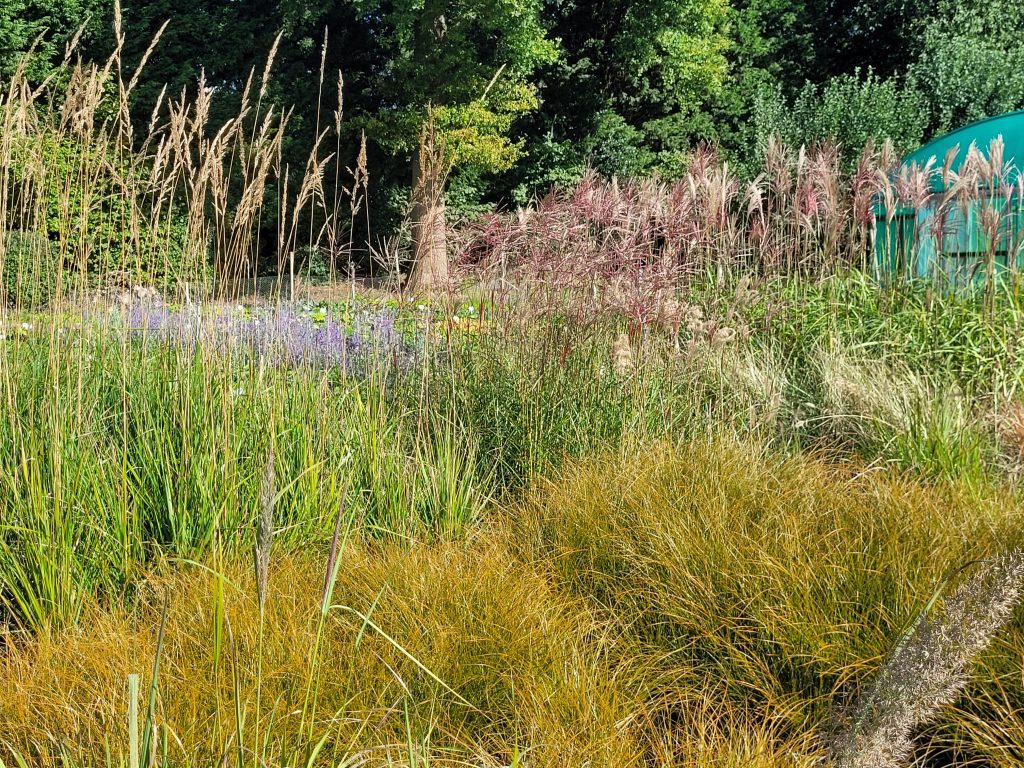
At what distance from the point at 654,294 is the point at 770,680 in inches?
78.9

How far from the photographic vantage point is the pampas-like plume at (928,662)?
112cm

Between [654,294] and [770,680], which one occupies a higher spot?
[654,294]

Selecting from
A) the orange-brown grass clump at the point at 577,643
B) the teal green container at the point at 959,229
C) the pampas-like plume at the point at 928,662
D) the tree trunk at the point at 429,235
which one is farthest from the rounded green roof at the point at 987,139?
the pampas-like plume at the point at 928,662

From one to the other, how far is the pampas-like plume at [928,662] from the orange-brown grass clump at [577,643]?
564mm

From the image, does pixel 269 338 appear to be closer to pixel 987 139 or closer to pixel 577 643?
pixel 577 643

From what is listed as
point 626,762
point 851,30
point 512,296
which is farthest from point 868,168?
point 851,30

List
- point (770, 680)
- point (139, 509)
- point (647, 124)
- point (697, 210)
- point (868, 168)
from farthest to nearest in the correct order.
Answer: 1. point (647, 124)
2. point (868, 168)
3. point (697, 210)
4. point (139, 509)
5. point (770, 680)

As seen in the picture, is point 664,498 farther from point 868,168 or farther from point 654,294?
point 868,168

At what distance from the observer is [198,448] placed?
2.84 m

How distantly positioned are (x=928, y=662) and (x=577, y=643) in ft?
3.89

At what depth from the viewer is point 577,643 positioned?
2.22 metres

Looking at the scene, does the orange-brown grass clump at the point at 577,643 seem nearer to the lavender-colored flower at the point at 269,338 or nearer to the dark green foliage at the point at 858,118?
the lavender-colored flower at the point at 269,338

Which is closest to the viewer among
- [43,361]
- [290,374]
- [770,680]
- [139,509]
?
[770,680]

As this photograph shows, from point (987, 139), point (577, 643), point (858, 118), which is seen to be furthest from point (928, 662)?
point (858, 118)
